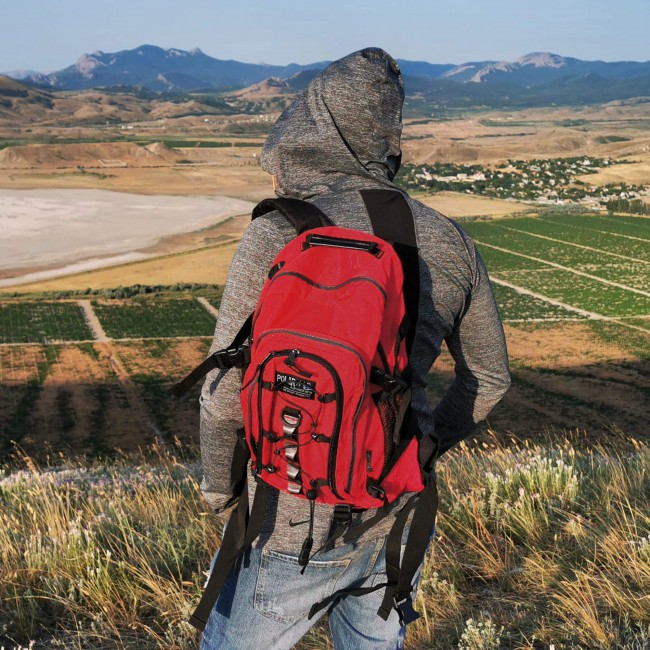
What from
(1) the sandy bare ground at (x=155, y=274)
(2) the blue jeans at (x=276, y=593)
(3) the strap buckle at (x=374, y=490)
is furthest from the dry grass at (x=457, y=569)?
(1) the sandy bare ground at (x=155, y=274)

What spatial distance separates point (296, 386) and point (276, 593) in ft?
2.26

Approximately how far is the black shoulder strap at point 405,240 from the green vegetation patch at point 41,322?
39.0 m

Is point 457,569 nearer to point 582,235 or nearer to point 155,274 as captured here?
point 155,274

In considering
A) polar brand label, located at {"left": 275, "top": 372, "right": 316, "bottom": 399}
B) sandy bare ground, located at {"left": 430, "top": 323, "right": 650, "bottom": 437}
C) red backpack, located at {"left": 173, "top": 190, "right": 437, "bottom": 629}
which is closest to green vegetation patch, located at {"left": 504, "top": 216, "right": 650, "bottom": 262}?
sandy bare ground, located at {"left": 430, "top": 323, "right": 650, "bottom": 437}

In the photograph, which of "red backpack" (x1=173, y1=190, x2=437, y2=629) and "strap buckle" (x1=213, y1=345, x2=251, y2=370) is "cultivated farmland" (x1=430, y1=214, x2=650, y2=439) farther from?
"strap buckle" (x1=213, y1=345, x2=251, y2=370)

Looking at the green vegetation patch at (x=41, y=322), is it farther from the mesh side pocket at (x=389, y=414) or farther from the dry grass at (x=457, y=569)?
the mesh side pocket at (x=389, y=414)

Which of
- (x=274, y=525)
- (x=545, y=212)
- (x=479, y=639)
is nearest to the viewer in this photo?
(x=274, y=525)

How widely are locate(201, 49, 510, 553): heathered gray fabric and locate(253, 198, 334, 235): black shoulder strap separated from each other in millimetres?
43

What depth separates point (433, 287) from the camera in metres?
2.46

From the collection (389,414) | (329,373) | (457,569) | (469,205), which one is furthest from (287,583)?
(469,205)

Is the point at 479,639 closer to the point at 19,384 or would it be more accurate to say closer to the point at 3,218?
the point at 19,384

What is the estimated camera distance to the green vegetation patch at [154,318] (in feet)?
135

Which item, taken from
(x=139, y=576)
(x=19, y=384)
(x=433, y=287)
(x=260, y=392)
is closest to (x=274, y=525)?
(x=260, y=392)

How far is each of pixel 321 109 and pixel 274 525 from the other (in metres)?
1.26
